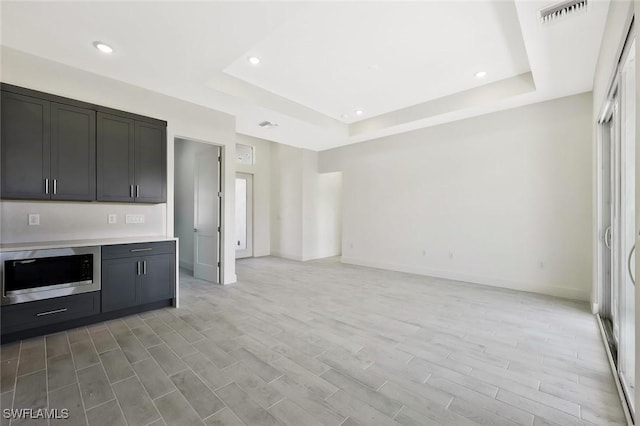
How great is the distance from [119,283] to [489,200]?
5.68 m

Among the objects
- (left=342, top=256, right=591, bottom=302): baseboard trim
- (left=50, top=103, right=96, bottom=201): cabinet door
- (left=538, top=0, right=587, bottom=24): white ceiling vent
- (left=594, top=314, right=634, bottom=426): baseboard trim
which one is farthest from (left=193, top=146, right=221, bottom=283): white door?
(left=594, top=314, right=634, bottom=426): baseboard trim

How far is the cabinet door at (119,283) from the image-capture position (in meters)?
3.09

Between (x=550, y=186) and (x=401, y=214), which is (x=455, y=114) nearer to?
(x=550, y=186)

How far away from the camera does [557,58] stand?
10.1ft

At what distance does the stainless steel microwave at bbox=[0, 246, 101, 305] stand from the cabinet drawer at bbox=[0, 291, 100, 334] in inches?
2.2

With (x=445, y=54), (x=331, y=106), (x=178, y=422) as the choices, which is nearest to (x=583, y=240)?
(x=445, y=54)

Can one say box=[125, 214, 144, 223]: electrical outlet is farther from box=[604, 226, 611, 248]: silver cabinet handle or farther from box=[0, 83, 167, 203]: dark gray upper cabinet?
box=[604, 226, 611, 248]: silver cabinet handle

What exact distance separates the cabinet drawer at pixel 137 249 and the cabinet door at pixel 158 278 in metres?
0.07

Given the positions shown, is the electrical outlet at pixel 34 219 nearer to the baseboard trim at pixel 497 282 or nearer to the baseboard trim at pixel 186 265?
the baseboard trim at pixel 186 265

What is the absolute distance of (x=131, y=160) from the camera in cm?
350

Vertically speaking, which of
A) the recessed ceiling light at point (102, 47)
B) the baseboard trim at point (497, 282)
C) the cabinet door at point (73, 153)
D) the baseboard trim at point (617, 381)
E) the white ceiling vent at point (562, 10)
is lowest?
the baseboard trim at point (617, 381)

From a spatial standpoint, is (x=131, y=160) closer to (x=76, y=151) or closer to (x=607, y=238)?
(x=76, y=151)

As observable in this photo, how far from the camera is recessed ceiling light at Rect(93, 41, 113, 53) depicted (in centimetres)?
273

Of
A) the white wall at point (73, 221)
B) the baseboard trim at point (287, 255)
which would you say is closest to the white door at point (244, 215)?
the baseboard trim at point (287, 255)
